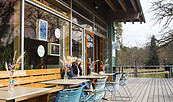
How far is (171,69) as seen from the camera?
14922mm

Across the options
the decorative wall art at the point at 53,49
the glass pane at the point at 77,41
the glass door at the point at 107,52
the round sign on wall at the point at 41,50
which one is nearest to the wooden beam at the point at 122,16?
the glass door at the point at 107,52

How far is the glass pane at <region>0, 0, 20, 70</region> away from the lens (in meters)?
3.78

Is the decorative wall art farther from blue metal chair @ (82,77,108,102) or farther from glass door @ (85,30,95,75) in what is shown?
glass door @ (85,30,95,75)

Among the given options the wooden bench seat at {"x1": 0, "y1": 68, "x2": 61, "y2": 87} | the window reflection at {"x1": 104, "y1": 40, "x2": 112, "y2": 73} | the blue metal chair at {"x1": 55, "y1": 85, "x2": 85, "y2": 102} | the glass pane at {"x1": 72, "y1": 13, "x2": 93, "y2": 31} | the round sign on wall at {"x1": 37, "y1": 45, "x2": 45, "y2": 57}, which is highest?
the glass pane at {"x1": 72, "y1": 13, "x2": 93, "y2": 31}

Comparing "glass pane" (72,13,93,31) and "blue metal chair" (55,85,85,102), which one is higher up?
"glass pane" (72,13,93,31)

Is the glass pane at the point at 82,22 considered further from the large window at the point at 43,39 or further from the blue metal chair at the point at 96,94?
the blue metal chair at the point at 96,94

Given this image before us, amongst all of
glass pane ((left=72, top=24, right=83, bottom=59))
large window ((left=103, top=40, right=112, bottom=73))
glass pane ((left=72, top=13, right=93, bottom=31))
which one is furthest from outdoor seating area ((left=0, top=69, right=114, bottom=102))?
large window ((left=103, top=40, right=112, bottom=73))

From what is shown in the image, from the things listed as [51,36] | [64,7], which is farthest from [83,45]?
[51,36]

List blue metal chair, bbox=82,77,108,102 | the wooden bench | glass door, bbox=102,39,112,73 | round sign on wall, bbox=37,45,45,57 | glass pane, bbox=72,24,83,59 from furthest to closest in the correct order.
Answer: glass door, bbox=102,39,112,73
glass pane, bbox=72,24,83,59
round sign on wall, bbox=37,45,45,57
blue metal chair, bbox=82,77,108,102
the wooden bench

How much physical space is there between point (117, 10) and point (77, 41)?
15.3 feet

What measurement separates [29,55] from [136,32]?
123 ft

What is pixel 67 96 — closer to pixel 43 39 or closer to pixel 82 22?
pixel 43 39

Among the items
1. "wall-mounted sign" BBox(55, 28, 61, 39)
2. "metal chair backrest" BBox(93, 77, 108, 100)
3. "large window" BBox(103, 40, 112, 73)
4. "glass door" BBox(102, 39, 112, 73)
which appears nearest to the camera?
"metal chair backrest" BBox(93, 77, 108, 100)

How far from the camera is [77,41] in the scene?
7207 millimetres
